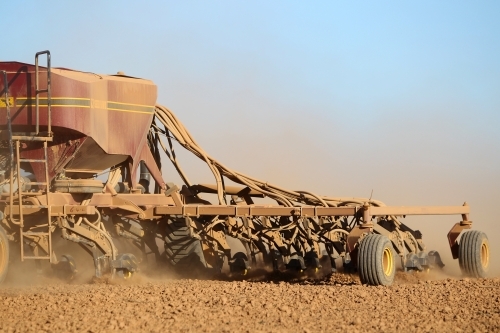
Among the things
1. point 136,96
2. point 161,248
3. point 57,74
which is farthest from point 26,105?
point 161,248

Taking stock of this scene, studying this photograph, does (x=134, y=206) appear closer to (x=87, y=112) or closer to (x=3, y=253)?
(x=87, y=112)

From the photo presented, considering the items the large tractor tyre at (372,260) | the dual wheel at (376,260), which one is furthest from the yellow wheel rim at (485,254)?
the large tractor tyre at (372,260)

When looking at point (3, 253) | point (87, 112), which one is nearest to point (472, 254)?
point (87, 112)

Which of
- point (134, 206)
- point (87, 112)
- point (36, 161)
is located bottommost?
point (134, 206)

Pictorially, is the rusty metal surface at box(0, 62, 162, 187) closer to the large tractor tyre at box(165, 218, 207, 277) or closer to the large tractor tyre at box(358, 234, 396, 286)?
the large tractor tyre at box(165, 218, 207, 277)

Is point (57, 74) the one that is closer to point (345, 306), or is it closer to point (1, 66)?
point (1, 66)

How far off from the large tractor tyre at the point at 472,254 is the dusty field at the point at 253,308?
1994 mm

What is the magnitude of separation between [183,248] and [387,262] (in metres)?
3.38

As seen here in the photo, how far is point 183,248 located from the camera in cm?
1291

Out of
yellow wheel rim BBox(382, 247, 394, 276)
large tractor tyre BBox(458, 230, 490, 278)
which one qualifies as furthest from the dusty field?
large tractor tyre BBox(458, 230, 490, 278)

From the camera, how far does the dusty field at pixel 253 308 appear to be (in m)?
7.32

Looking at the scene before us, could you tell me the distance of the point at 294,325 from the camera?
7426 mm

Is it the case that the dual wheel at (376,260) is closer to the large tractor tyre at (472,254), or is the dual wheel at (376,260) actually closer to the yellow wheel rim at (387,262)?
the yellow wheel rim at (387,262)

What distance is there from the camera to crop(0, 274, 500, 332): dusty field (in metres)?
7.32
